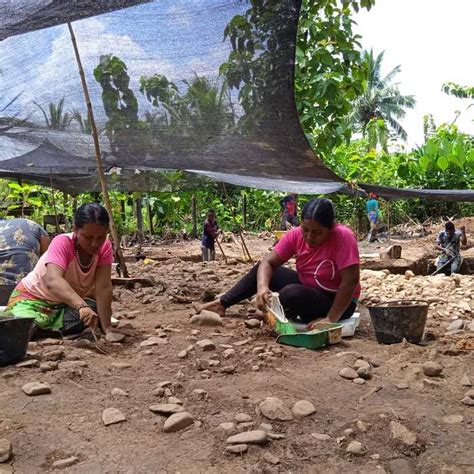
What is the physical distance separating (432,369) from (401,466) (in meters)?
0.93

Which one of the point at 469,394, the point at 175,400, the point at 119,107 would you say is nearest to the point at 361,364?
the point at 469,394

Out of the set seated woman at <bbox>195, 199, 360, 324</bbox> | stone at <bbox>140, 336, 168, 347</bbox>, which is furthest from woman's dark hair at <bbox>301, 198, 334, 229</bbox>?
stone at <bbox>140, 336, 168, 347</bbox>

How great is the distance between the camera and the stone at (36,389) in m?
2.36

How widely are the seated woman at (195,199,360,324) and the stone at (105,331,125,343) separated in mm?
902

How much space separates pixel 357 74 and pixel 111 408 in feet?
15.3

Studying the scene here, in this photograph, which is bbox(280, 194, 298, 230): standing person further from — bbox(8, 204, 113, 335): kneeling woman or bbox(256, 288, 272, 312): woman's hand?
bbox(8, 204, 113, 335): kneeling woman

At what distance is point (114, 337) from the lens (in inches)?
130

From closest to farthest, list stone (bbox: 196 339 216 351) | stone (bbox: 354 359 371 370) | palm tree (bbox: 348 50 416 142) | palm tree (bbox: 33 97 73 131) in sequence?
stone (bbox: 354 359 371 370)
stone (bbox: 196 339 216 351)
palm tree (bbox: 33 97 73 131)
palm tree (bbox: 348 50 416 142)

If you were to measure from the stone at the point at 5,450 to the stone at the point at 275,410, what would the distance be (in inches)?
36.1

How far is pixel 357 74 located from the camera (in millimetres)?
5793

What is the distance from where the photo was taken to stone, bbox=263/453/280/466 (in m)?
1.83

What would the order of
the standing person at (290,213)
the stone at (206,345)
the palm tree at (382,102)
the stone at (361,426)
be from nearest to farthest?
1. the stone at (361,426)
2. the stone at (206,345)
3. the standing person at (290,213)
4. the palm tree at (382,102)

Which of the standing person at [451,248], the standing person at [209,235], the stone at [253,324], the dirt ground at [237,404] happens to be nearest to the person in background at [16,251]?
the dirt ground at [237,404]

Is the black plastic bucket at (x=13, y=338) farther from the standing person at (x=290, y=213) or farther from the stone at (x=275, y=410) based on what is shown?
the standing person at (x=290, y=213)
